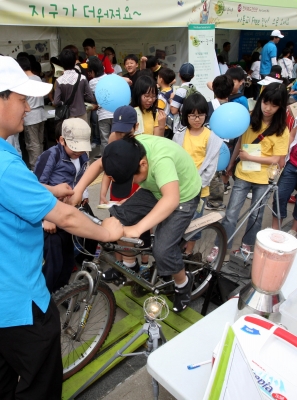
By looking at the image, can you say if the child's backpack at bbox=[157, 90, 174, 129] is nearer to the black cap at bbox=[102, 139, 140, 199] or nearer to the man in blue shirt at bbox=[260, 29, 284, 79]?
the black cap at bbox=[102, 139, 140, 199]

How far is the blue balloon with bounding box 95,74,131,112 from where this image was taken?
3.78 meters

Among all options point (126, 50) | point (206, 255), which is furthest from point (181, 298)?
point (126, 50)

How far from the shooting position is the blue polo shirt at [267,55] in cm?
881

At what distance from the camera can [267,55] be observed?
29.6 ft

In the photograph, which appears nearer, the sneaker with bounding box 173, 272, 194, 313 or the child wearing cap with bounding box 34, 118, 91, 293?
the child wearing cap with bounding box 34, 118, 91, 293

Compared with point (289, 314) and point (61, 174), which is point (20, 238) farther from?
point (61, 174)

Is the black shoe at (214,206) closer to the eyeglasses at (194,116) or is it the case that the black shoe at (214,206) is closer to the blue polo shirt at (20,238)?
the eyeglasses at (194,116)

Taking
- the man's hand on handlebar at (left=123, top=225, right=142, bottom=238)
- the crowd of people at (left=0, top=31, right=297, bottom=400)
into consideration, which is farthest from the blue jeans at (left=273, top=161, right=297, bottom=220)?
the man's hand on handlebar at (left=123, top=225, right=142, bottom=238)

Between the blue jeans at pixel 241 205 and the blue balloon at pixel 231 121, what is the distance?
49 cm

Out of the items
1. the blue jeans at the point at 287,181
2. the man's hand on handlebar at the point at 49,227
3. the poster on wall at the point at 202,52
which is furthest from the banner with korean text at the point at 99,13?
the blue jeans at the point at 287,181

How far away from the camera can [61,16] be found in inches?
194

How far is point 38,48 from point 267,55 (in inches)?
231

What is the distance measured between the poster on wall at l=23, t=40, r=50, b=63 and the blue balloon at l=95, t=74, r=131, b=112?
10.9 ft

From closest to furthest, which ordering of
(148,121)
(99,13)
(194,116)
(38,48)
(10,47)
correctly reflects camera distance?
1. (194,116)
2. (148,121)
3. (99,13)
4. (10,47)
5. (38,48)
